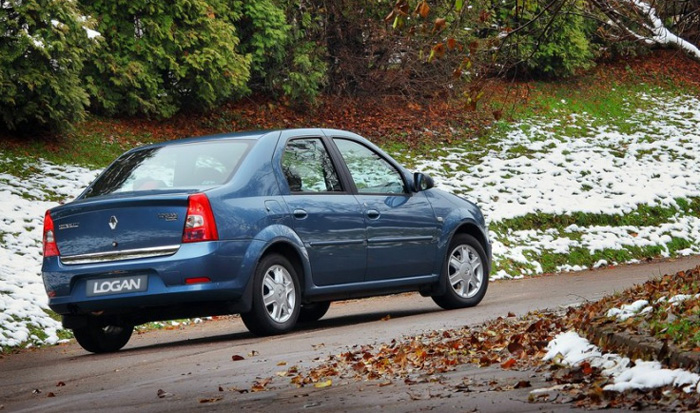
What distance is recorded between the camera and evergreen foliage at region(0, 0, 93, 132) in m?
17.7

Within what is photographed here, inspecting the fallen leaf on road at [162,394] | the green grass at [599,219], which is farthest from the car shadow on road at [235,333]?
the green grass at [599,219]

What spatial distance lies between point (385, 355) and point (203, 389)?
1331 mm

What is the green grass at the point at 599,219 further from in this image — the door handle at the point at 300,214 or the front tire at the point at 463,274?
the door handle at the point at 300,214

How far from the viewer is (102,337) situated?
1032cm

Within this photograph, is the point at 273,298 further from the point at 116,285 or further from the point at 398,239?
the point at 398,239

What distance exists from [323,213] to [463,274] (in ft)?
6.71

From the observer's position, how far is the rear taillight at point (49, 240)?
9844mm

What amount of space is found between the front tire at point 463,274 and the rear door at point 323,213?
124 cm

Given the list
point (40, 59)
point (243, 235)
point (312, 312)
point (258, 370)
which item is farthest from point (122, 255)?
point (40, 59)

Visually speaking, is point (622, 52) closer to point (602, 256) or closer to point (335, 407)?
point (602, 256)

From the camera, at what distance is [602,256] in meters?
17.7

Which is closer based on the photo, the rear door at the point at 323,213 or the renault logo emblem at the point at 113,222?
the renault logo emblem at the point at 113,222

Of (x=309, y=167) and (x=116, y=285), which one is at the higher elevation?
(x=309, y=167)

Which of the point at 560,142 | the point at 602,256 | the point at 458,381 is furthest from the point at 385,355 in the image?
the point at 560,142
